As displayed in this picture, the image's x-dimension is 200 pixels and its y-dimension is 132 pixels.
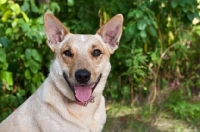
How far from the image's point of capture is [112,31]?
150 inches

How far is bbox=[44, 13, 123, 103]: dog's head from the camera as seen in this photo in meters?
3.43

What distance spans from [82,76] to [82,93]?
0.19m

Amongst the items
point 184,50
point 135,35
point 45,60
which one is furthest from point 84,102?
point 184,50

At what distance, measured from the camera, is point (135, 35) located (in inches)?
197

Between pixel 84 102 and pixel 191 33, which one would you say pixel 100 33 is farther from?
pixel 191 33

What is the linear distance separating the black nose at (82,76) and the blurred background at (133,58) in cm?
134

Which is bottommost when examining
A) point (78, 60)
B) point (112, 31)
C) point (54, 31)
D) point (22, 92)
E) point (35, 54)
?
point (22, 92)

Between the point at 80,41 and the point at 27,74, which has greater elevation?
the point at 80,41

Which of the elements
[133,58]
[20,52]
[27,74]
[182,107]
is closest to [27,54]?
[20,52]

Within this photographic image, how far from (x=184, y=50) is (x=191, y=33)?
286 millimetres

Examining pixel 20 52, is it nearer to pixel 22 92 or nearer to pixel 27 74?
pixel 27 74

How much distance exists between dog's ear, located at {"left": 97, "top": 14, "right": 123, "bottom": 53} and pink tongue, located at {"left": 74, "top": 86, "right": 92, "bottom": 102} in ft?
1.78

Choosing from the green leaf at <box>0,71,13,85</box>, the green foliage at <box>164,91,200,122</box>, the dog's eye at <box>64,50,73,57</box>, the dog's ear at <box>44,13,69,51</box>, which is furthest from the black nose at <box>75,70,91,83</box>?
the green foliage at <box>164,91,200,122</box>

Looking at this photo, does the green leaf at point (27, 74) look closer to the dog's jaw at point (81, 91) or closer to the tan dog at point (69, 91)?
the tan dog at point (69, 91)
